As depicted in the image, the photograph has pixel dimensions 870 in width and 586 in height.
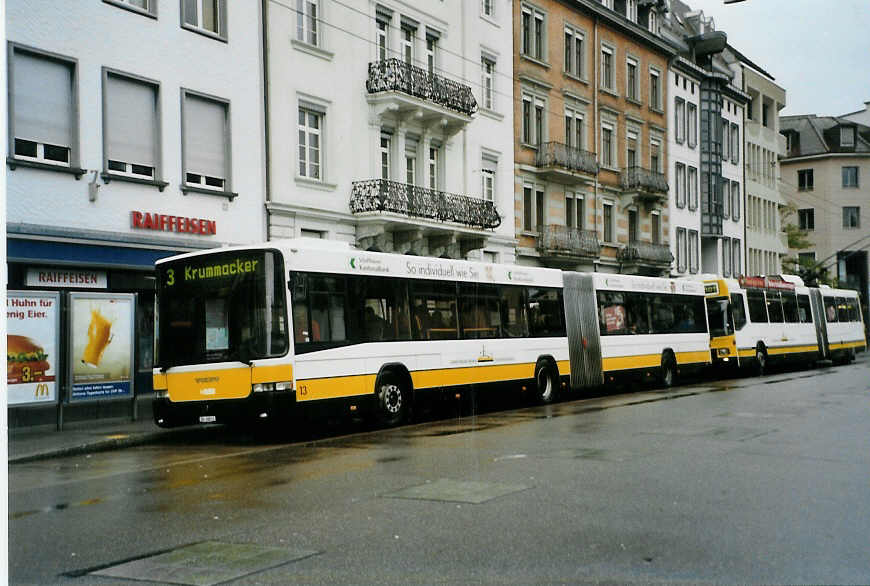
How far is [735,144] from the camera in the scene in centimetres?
5934

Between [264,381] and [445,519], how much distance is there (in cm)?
742

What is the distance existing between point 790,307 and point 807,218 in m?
55.6

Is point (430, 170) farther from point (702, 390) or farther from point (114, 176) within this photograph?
point (114, 176)

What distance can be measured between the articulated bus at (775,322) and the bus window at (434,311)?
16.3 m

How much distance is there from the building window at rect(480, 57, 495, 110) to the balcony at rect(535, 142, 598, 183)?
3.60 m

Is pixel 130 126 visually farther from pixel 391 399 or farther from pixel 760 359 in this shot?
pixel 760 359

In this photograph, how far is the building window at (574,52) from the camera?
41312mm

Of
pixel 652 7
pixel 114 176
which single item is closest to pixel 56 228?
pixel 114 176

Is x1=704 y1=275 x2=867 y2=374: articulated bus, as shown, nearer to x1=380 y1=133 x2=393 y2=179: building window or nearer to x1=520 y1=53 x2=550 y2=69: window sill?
x1=520 y1=53 x2=550 y2=69: window sill

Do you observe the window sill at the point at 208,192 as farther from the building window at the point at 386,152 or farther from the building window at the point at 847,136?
the building window at the point at 847,136

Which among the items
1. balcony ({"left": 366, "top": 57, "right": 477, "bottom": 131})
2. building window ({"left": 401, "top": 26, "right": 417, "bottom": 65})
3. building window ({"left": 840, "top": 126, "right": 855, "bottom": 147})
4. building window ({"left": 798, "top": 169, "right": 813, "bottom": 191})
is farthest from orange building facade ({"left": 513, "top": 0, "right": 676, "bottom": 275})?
building window ({"left": 840, "top": 126, "right": 855, "bottom": 147})

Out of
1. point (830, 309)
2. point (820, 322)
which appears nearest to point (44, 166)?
point (820, 322)

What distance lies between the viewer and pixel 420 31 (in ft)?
103

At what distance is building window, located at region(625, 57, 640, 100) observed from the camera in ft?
152
